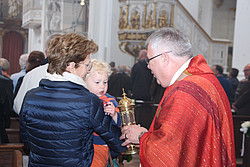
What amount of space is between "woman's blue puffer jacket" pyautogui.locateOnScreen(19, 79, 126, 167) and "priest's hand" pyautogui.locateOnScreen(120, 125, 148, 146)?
171 millimetres

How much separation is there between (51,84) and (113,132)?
511mm

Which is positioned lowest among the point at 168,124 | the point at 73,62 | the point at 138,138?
the point at 138,138

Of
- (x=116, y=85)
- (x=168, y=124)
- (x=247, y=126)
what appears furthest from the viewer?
(x=116, y=85)

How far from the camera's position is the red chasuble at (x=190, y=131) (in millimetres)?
2002

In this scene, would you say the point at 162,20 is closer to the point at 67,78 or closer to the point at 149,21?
the point at 149,21

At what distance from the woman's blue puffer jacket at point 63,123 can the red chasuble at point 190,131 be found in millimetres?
355


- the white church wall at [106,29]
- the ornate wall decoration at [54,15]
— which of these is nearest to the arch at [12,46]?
the ornate wall decoration at [54,15]

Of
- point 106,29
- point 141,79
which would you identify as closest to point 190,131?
point 141,79

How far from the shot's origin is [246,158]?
5.46 meters

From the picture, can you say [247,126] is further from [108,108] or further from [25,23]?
[25,23]

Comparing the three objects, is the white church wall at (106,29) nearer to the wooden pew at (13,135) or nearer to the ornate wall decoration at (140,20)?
the ornate wall decoration at (140,20)

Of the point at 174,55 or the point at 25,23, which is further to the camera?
the point at 25,23

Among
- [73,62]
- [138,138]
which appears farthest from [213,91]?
[73,62]

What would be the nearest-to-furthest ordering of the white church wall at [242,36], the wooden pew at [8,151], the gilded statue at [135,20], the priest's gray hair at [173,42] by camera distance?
the priest's gray hair at [173,42] < the wooden pew at [8,151] < the white church wall at [242,36] < the gilded statue at [135,20]
